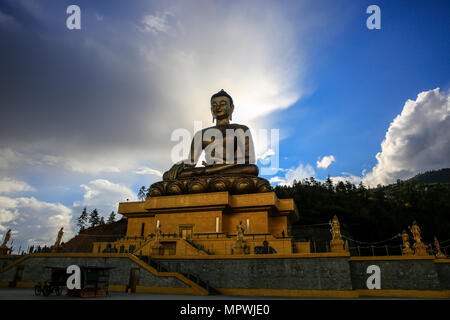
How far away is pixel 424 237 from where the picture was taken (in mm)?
33250

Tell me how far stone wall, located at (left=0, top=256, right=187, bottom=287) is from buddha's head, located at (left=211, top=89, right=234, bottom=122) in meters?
15.7

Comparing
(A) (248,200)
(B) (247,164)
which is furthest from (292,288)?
(B) (247,164)

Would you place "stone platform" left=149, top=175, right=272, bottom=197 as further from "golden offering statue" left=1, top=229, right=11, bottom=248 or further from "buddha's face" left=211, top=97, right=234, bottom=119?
"golden offering statue" left=1, top=229, right=11, bottom=248

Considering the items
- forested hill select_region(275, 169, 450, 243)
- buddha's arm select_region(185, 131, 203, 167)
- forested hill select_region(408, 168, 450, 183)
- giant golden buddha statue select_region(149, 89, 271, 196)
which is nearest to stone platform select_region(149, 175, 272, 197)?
giant golden buddha statue select_region(149, 89, 271, 196)

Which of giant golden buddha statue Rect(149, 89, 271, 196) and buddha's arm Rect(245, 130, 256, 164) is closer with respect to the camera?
giant golden buddha statue Rect(149, 89, 271, 196)

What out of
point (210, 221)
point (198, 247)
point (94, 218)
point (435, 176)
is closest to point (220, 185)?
point (210, 221)

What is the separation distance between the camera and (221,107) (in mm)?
26219

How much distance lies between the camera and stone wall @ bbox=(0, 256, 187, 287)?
13012 mm

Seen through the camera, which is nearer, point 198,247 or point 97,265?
point 97,265

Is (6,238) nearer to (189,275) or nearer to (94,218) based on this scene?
(189,275)

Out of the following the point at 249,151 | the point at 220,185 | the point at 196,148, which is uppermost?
the point at 196,148

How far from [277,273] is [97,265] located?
28.5 ft

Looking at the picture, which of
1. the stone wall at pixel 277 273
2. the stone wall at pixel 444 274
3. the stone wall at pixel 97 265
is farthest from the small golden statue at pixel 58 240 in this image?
the stone wall at pixel 444 274
